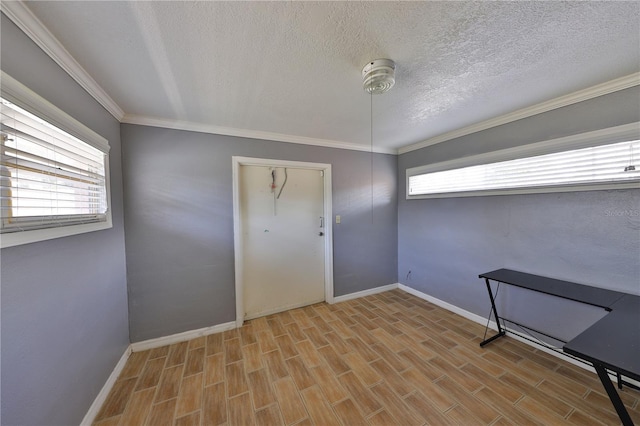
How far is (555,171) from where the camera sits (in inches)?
76.2

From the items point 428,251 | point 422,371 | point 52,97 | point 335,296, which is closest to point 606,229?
point 428,251

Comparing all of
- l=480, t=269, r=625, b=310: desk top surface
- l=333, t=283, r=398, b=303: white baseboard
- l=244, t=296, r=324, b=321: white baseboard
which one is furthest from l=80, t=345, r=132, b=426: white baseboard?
l=480, t=269, r=625, b=310: desk top surface

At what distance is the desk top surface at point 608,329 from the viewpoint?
940 mm

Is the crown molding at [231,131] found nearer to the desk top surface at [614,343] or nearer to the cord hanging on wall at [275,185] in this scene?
the cord hanging on wall at [275,185]

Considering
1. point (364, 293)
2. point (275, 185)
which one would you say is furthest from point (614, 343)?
point (275, 185)

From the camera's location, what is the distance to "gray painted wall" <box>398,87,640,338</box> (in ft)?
5.43

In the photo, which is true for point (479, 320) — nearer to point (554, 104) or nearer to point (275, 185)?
point (554, 104)

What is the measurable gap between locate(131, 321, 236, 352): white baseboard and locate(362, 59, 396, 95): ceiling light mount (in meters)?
2.77

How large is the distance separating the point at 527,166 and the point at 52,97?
3684 mm

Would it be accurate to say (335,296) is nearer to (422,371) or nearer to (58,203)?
(422,371)

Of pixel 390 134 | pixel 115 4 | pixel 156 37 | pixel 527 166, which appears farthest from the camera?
pixel 390 134

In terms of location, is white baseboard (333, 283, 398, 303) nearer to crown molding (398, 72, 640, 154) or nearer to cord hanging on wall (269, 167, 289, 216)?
cord hanging on wall (269, 167, 289, 216)

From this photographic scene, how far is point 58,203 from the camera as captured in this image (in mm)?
1179

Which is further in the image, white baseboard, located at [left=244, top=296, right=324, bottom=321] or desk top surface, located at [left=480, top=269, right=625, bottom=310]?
white baseboard, located at [left=244, top=296, right=324, bottom=321]
